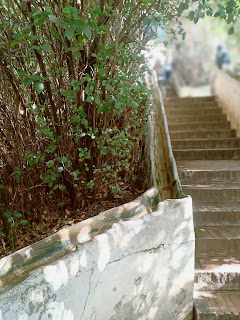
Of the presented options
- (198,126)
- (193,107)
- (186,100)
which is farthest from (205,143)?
(186,100)

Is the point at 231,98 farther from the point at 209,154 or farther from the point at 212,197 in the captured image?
the point at 212,197

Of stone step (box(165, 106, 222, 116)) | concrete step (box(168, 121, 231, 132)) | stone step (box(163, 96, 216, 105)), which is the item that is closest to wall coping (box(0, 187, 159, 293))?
concrete step (box(168, 121, 231, 132))

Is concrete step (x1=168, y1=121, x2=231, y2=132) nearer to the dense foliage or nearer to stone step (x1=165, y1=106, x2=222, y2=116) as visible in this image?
stone step (x1=165, y1=106, x2=222, y2=116)

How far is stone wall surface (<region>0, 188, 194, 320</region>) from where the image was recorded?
2.03m

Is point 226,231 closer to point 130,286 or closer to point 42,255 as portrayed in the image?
point 130,286

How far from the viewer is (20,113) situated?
3.44m

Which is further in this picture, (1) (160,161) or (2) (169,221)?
(1) (160,161)

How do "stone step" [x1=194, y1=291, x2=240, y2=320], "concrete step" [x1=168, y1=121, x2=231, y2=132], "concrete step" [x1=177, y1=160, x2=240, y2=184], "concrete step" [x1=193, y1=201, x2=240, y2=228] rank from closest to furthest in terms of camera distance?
"stone step" [x1=194, y1=291, x2=240, y2=320] → "concrete step" [x1=193, y1=201, x2=240, y2=228] → "concrete step" [x1=177, y1=160, x2=240, y2=184] → "concrete step" [x1=168, y1=121, x2=231, y2=132]

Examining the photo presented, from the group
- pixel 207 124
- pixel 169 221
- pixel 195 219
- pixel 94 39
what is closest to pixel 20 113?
pixel 94 39

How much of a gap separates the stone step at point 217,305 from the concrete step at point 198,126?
3.73m

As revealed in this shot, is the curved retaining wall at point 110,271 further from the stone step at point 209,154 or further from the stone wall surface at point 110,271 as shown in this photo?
the stone step at point 209,154

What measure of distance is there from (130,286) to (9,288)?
0.93 meters

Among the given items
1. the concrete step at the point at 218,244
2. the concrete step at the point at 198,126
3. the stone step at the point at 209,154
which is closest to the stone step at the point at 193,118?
the concrete step at the point at 198,126

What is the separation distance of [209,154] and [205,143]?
33 cm
